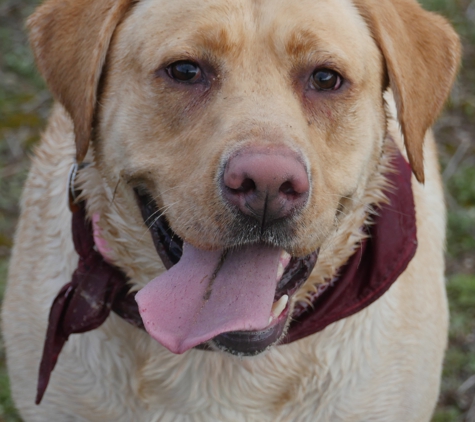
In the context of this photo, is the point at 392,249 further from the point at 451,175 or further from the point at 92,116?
the point at 451,175

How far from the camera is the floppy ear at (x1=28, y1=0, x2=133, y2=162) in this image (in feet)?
9.66

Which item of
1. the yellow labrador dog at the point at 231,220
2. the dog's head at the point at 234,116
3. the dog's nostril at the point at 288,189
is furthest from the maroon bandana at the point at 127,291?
the dog's nostril at the point at 288,189

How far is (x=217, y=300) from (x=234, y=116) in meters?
0.61

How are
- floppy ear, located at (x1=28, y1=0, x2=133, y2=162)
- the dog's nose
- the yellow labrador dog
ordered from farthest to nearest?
floppy ear, located at (x1=28, y1=0, x2=133, y2=162)
the yellow labrador dog
the dog's nose

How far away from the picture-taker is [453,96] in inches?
260

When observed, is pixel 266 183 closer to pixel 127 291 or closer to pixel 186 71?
pixel 186 71

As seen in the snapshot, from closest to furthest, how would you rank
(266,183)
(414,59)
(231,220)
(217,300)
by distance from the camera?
(266,183), (231,220), (217,300), (414,59)

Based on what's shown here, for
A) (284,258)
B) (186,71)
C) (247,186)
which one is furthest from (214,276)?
(186,71)

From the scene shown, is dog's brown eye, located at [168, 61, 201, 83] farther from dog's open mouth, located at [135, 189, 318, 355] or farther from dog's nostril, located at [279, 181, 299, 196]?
dog's nostril, located at [279, 181, 299, 196]

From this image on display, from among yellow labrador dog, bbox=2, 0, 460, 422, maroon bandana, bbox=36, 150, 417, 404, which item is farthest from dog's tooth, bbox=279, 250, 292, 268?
maroon bandana, bbox=36, 150, 417, 404

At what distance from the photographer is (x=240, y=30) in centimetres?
279

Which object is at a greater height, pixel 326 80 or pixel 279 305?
pixel 326 80

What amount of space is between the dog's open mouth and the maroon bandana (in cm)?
33

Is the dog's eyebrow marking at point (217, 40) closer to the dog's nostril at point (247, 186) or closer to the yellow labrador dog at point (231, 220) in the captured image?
the yellow labrador dog at point (231, 220)
